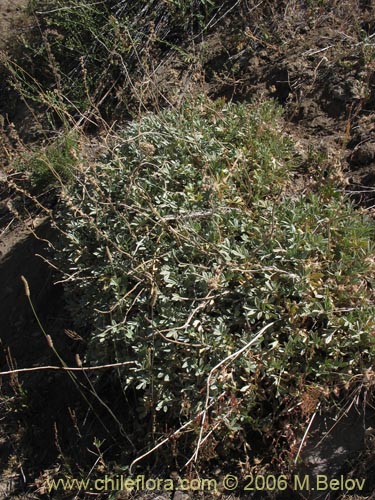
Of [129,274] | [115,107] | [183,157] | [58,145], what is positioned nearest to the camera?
[129,274]

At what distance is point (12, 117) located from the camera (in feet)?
22.1

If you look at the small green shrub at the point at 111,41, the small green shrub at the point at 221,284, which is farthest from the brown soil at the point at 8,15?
the small green shrub at the point at 221,284

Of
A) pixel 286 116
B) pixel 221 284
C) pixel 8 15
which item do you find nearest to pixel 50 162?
pixel 286 116

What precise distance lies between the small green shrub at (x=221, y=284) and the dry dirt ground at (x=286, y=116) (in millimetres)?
357

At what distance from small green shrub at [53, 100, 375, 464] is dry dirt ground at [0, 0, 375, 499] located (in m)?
0.36

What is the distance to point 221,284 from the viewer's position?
347cm

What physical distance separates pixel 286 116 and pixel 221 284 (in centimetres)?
193

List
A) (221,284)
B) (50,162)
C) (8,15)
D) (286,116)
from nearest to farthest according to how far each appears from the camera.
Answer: (221,284)
(286,116)
(50,162)
(8,15)

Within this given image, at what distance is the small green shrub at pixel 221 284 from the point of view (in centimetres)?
334

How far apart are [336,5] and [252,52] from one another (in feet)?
2.51

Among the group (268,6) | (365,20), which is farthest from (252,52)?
(365,20)

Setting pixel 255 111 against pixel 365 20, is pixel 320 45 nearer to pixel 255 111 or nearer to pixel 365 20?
pixel 365 20

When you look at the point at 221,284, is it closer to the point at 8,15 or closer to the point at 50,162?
the point at 50,162

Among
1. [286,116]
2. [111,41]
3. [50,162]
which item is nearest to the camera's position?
[286,116]
